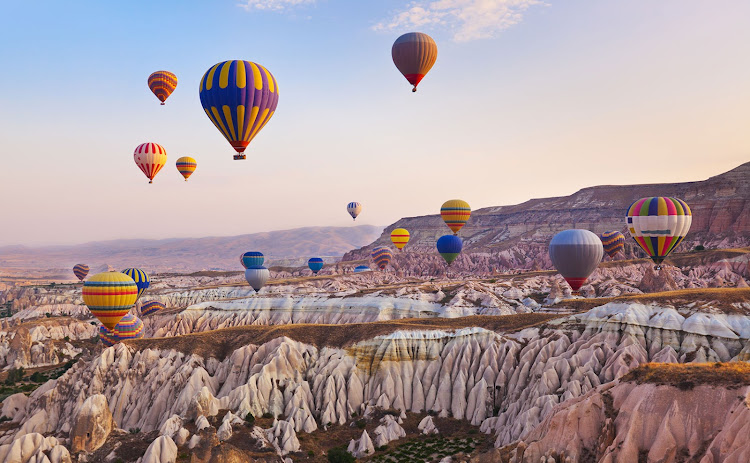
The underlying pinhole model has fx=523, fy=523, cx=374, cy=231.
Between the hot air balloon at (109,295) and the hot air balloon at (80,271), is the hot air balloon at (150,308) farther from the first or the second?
the hot air balloon at (80,271)

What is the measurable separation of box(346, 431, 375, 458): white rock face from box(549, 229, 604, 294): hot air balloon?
33385 millimetres

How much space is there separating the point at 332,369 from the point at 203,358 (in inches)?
596

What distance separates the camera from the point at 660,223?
64.0 meters

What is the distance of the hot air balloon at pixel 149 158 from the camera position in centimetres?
8394

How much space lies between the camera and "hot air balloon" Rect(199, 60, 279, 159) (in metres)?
49.6

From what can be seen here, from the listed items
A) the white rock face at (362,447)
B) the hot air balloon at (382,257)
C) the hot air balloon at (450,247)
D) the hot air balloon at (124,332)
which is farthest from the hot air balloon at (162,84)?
the hot air balloon at (382,257)

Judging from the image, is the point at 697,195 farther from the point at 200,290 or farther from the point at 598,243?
the point at 200,290

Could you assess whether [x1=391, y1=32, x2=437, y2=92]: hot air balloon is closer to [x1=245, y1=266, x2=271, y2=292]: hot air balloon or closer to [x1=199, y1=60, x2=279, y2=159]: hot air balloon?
[x1=199, y1=60, x2=279, y2=159]: hot air balloon

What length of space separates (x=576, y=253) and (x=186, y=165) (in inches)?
2764

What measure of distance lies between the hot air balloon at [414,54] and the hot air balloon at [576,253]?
27.7m

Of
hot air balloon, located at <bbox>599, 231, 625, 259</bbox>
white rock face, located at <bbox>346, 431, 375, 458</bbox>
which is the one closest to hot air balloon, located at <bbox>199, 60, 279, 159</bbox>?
white rock face, located at <bbox>346, 431, 375, 458</bbox>

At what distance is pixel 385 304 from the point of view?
8619cm

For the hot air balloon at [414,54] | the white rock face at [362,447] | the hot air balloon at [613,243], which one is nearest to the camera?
the white rock face at [362,447]

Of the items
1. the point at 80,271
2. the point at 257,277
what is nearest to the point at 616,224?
the point at 257,277
